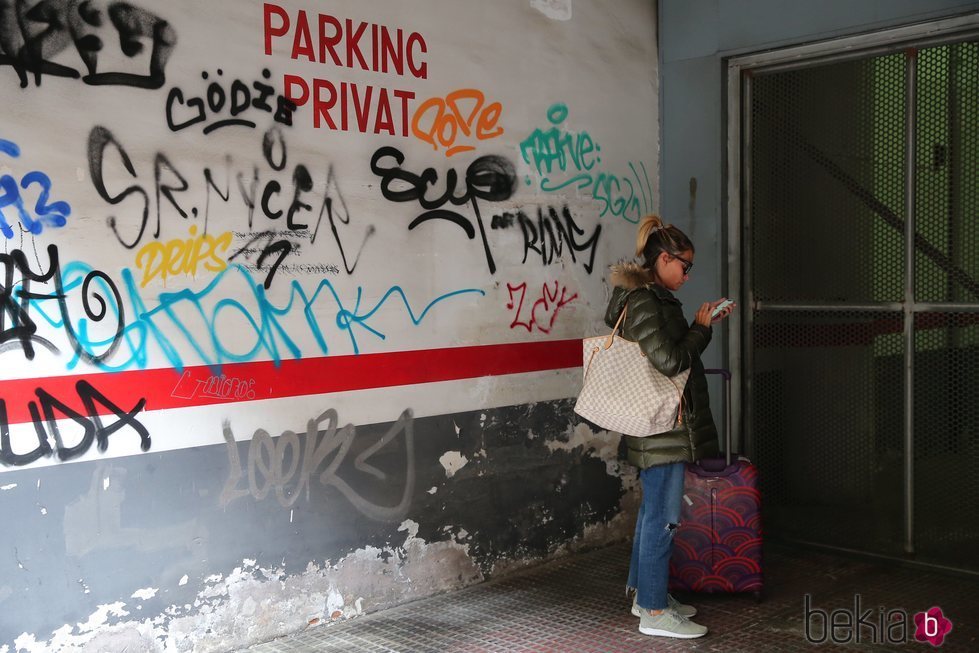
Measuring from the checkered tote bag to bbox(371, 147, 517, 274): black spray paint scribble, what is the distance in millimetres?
1171

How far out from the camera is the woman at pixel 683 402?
13.6 feet

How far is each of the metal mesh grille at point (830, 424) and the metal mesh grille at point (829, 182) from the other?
0.22 metres

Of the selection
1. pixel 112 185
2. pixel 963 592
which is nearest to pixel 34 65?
pixel 112 185

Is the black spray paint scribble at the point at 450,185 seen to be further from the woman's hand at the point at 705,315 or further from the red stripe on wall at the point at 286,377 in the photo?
the woman's hand at the point at 705,315

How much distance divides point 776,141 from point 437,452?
280cm

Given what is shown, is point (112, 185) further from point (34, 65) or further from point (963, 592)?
point (963, 592)

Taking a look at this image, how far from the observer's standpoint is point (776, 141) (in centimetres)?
571

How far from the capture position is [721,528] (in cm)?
468

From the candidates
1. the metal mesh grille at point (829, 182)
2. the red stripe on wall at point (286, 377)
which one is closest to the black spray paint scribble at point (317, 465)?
the red stripe on wall at point (286, 377)

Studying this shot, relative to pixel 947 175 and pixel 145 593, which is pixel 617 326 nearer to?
pixel 947 175

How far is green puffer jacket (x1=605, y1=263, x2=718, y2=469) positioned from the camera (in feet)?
13.5

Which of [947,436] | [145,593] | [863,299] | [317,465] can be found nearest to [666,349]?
[317,465]

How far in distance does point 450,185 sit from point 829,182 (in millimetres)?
2246

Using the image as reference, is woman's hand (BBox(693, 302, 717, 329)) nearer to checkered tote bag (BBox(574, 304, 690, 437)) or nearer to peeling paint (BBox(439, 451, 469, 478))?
checkered tote bag (BBox(574, 304, 690, 437))
